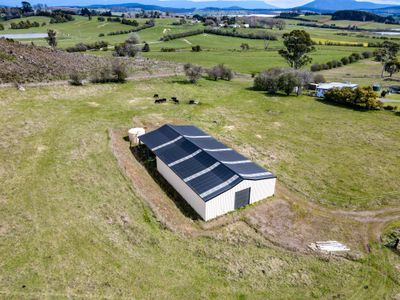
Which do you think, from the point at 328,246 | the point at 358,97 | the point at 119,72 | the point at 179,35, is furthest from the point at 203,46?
the point at 328,246

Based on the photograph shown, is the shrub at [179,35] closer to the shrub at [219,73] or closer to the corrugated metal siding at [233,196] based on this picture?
the shrub at [219,73]

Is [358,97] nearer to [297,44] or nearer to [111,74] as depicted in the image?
[297,44]

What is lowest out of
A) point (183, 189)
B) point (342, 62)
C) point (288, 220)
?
point (288, 220)

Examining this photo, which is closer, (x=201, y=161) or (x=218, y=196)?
(x=218, y=196)

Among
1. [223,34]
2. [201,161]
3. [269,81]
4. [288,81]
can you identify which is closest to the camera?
[201,161]

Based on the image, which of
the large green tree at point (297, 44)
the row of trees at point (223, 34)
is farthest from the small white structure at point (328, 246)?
the row of trees at point (223, 34)

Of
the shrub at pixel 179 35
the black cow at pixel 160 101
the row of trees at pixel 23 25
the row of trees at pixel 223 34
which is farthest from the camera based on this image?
the row of trees at pixel 23 25
